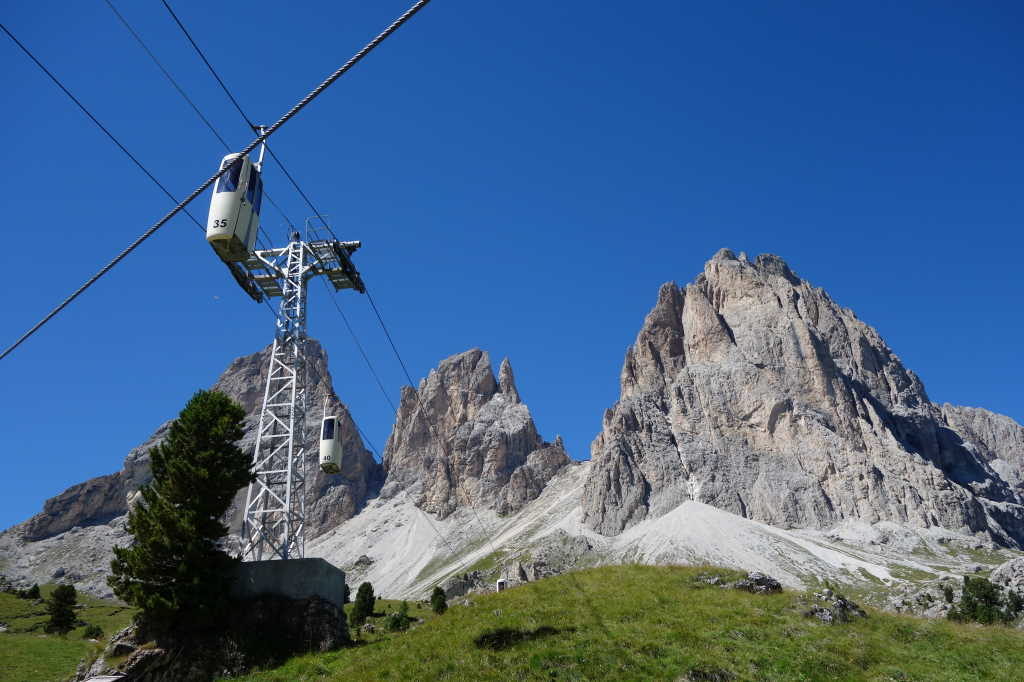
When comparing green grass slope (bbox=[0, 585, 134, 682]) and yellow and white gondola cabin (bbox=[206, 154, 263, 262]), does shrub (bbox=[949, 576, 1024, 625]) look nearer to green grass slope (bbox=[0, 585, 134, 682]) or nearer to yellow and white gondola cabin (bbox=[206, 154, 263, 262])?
yellow and white gondola cabin (bbox=[206, 154, 263, 262])

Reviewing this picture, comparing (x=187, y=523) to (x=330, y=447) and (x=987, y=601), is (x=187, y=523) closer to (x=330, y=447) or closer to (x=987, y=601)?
(x=330, y=447)

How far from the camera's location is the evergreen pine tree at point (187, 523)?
2491 centimetres

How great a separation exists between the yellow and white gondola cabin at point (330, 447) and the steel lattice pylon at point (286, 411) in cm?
181

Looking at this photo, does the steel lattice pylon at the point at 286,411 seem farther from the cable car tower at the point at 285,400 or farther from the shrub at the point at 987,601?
the shrub at the point at 987,601

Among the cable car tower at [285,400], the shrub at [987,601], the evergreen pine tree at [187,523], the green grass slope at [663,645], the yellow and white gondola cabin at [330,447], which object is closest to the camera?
the green grass slope at [663,645]

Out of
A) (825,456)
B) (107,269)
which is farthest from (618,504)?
(107,269)

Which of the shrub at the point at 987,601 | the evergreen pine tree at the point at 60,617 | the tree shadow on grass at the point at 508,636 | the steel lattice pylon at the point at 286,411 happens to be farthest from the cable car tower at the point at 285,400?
the shrub at the point at 987,601

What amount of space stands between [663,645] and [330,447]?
17289 millimetres

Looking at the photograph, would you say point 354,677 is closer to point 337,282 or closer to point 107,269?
point 107,269

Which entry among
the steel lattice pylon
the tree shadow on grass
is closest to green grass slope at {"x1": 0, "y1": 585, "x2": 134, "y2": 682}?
the steel lattice pylon

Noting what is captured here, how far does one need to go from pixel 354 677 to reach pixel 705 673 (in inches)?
418

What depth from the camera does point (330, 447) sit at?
32.3 m

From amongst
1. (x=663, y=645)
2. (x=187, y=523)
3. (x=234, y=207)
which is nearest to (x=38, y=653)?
(x=187, y=523)

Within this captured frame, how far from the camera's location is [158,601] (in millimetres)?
24375
